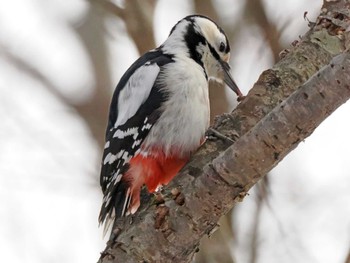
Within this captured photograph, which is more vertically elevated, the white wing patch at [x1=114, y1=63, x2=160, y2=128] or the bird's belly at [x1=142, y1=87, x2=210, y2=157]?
the white wing patch at [x1=114, y1=63, x2=160, y2=128]

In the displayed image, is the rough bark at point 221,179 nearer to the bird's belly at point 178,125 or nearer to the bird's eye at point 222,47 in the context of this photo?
the bird's belly at point 178,125

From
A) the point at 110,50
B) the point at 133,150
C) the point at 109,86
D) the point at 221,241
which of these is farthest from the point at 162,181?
the point at 110,50

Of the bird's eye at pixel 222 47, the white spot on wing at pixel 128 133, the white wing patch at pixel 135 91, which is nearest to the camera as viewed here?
the white spot on wing at pixel 128 133

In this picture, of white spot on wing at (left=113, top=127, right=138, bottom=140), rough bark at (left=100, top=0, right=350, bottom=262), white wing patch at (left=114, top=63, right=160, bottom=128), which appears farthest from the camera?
white wing patch at (left=114, top=63, right=160, bottom=128)

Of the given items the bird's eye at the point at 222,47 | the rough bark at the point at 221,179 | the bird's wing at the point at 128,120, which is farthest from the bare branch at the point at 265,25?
the rough bark at the point at 221,179

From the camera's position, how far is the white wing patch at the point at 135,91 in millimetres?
3204

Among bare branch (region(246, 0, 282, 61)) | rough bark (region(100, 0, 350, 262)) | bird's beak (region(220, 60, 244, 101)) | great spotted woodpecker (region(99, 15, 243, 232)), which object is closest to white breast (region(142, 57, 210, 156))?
great spotted woodpecker (region(99, 15, 243, 232))

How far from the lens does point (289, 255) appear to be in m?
3.59

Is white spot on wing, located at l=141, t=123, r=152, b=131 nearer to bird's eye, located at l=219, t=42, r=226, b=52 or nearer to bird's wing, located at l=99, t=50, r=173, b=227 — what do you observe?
bird's wing, located at l=99, t=50, r=173, b=227

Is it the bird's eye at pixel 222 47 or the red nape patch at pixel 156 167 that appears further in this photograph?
the bird's eye at pixel 222 47

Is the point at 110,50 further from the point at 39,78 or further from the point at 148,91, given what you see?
the point at 148,91

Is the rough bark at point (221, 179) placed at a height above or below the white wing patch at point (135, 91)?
below

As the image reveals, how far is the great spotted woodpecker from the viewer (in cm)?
303

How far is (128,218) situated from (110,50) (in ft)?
7.92
